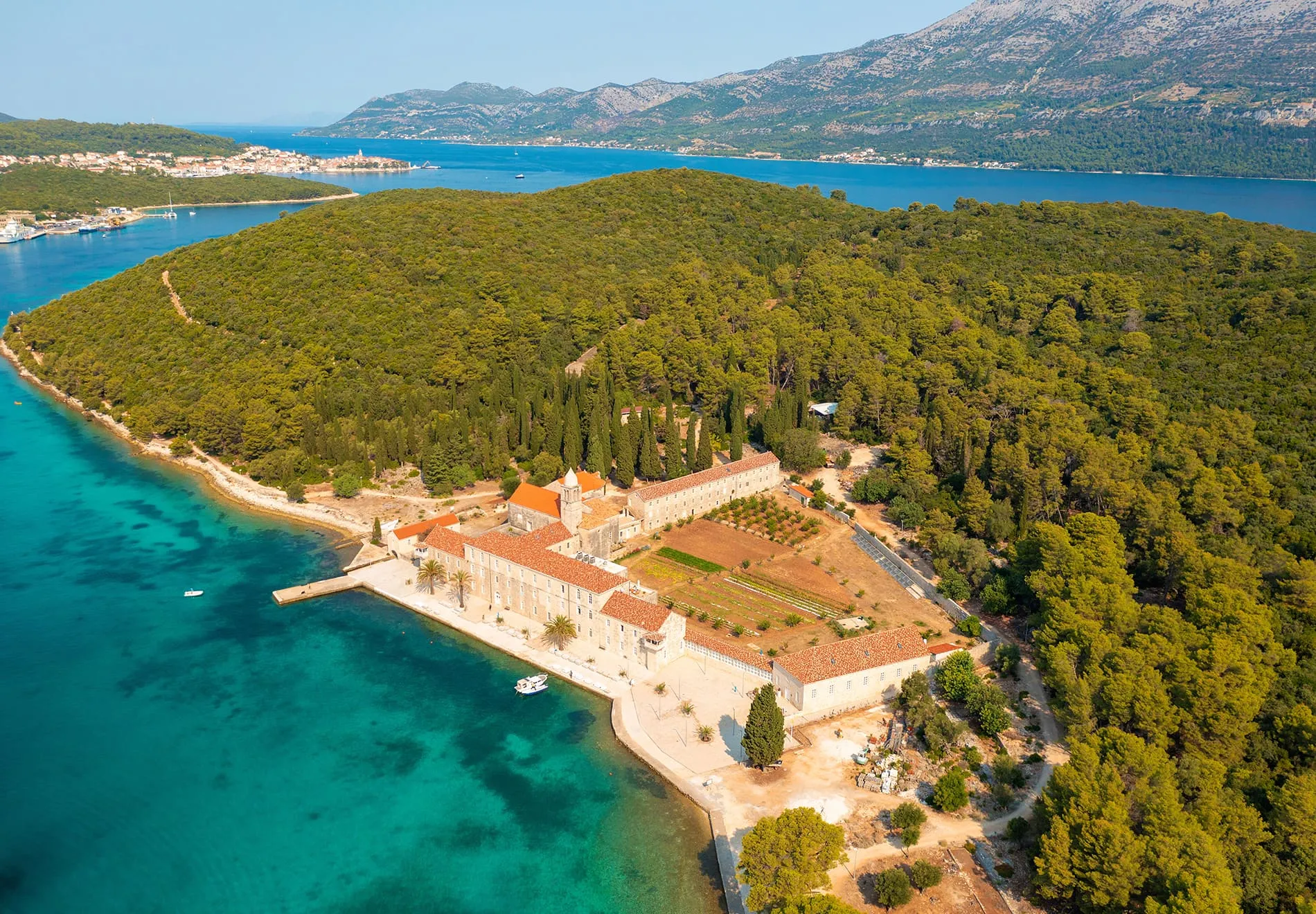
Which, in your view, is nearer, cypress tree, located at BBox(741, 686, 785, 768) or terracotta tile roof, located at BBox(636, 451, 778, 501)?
cypress tree, located at BBox(741, 686, 785, 768)

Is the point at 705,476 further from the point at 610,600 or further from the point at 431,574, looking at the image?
the point at 431,574

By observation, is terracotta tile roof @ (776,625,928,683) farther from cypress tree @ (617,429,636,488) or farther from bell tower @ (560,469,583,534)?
cypress tree @ (617,429,636,488)

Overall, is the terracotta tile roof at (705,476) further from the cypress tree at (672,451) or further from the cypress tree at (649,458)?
the cypress tree at (649,458)

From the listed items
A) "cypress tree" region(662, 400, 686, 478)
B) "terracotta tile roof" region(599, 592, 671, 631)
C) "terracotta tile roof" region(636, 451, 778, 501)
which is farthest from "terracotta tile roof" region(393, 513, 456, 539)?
"cypress tree" region(662, 400, 686, 478)

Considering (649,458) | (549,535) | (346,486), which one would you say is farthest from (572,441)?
(346,486)

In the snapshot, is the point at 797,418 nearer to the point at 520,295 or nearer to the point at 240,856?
the point at 520,295

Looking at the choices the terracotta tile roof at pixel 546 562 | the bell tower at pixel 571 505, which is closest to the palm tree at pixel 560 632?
the terracotta tile roof at pixel 546 562

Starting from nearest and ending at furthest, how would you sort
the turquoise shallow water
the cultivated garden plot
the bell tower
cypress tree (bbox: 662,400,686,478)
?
the turquoise shallow water < the cultivated garden plot < the bell tower < cypress tree (bbox: 662,400,686,478)

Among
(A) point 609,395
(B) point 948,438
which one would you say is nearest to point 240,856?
(A) point 609,395

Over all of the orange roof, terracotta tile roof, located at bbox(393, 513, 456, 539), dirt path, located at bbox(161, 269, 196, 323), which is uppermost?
dirt path, located at bbox(161, 269, 196, 323)

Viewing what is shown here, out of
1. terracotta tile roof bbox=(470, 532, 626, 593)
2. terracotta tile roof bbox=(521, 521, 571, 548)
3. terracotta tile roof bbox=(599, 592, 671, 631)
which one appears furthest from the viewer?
terracotta tile roof bbox=(521, 521, 571, 548)
